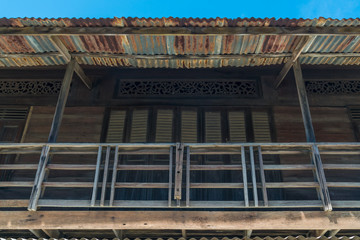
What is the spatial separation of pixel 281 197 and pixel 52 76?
19.2 feet

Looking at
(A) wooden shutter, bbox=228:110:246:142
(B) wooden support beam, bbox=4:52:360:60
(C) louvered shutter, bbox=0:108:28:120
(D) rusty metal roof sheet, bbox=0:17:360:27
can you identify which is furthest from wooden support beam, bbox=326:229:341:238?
(C) louvered shutter, bbox=0:108:28:120

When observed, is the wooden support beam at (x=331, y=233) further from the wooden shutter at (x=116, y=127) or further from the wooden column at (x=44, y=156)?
the wooden column at (x=44, y=156)

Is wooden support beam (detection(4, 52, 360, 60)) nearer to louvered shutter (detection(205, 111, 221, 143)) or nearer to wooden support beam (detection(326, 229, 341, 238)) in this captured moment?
louvered shutter (detection(205, 111, 221, 143))

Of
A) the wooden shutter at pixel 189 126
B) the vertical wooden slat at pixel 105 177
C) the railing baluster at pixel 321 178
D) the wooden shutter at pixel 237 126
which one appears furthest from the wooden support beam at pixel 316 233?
the vertical wooden slat at pixel 105 177

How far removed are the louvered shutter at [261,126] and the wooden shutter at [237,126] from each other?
24 cm

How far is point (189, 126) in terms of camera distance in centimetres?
664

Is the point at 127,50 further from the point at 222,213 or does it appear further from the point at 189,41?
the point at 222,213

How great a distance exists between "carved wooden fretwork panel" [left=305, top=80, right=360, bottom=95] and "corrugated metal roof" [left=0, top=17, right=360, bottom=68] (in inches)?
47.6

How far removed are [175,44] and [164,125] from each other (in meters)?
1.98

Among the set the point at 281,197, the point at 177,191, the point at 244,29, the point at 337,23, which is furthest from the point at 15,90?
the point at 337,23

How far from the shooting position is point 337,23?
480cm

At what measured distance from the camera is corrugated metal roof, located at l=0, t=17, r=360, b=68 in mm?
4832

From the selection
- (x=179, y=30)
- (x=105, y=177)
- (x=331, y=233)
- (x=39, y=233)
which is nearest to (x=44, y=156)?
(x=105, y=177)

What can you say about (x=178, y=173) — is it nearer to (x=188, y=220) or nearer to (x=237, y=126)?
(x=188, y=220)
